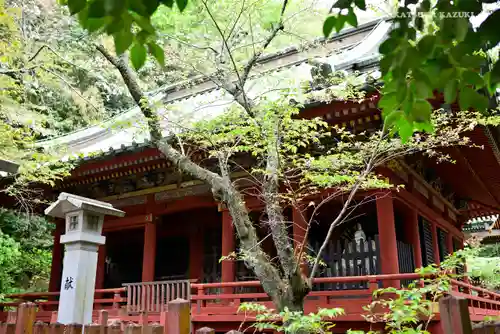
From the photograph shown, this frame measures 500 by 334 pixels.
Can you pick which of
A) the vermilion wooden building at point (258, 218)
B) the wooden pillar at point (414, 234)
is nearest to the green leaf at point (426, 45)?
the vermilion wooden building at point (258, 218)

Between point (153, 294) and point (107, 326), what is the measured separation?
231 inches

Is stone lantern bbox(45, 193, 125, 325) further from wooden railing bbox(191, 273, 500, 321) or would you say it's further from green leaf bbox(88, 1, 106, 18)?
green leaf bbox(88, 1, 106, 18)

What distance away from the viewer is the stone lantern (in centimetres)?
514

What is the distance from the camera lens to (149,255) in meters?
9.73

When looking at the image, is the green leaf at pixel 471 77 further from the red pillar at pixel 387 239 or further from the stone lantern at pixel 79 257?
the red pillar at pixel 387 239

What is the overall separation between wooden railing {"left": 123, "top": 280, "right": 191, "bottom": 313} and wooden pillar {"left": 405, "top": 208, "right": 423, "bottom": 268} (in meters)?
4.25

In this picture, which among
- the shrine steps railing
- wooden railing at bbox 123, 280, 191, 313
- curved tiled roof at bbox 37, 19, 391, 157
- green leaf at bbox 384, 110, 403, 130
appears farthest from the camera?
wooden railing at bbox 123, 280, 191, 313

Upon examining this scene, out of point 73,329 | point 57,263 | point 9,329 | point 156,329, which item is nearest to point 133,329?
point 156,329

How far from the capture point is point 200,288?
7.99m

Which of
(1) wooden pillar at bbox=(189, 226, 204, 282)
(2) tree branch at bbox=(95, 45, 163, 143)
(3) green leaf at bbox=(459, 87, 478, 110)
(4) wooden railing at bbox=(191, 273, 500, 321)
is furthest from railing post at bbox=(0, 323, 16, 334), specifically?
(1) wooden pillar at bbox=(189, 226, 204, 282)

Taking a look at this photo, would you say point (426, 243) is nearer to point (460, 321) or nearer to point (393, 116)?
point (393, 116)

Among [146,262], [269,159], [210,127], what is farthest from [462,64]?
[146,262]

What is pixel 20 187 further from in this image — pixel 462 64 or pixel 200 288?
pixel 462 64

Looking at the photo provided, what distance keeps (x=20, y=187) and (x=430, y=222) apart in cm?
893
